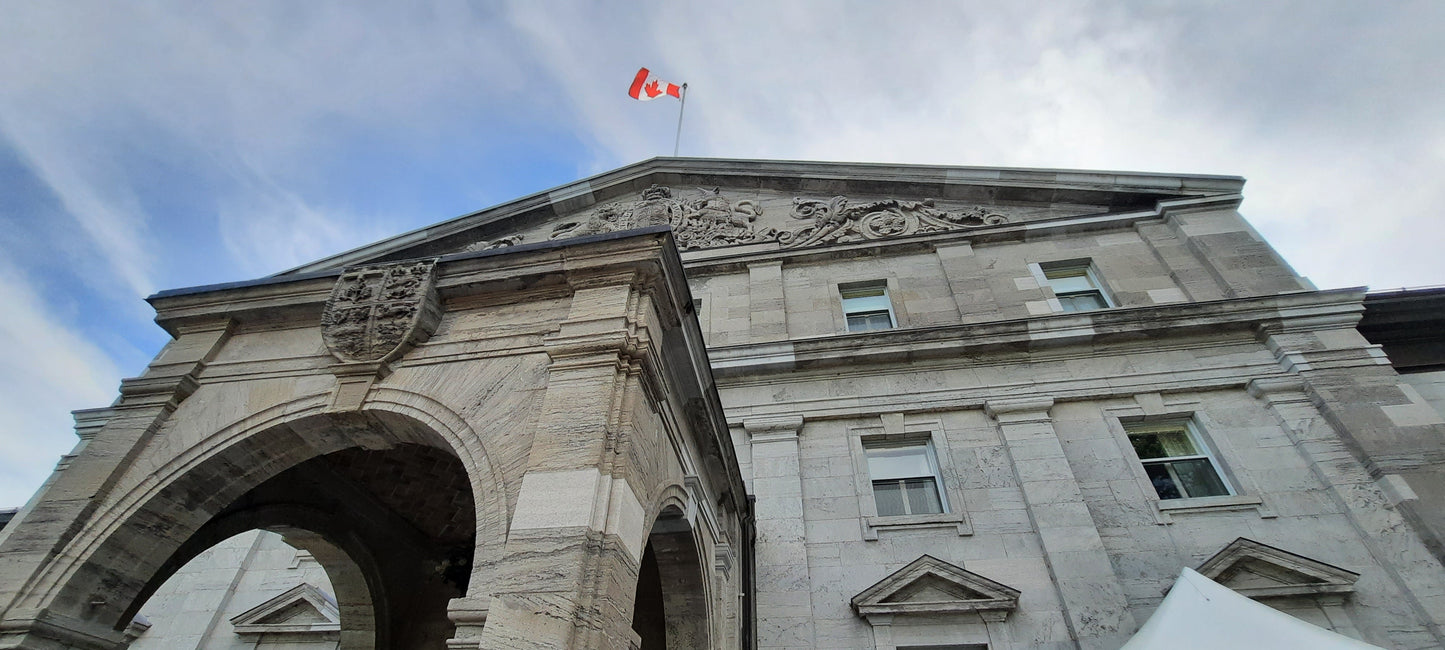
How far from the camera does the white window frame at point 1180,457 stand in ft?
31.1

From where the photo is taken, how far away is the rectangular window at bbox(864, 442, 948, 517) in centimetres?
994

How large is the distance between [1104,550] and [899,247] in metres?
7.11

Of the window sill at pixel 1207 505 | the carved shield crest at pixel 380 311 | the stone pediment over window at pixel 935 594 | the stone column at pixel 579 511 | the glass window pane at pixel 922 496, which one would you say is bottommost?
the stone column at pixel 579 511

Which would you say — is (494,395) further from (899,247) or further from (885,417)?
(899,247)

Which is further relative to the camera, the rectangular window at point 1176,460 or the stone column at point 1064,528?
the rectangular window at point 1176,460

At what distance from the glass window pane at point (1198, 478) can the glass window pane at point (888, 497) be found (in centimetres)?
419

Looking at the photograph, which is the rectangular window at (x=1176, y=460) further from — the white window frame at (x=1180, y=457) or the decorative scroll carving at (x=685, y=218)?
the decorative scroll carving at (x=685, y=218)

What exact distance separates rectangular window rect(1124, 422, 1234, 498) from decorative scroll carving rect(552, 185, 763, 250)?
8.52 metres

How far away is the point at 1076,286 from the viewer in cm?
1298

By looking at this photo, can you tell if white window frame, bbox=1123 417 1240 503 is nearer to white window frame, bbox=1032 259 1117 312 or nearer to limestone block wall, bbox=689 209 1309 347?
limestone block wall, bbox=689 209 1309 347

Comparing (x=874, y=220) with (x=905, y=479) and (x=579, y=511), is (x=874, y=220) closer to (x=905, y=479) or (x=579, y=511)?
(x=905, y=479)

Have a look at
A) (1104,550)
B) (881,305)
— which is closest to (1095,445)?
(1104,550)

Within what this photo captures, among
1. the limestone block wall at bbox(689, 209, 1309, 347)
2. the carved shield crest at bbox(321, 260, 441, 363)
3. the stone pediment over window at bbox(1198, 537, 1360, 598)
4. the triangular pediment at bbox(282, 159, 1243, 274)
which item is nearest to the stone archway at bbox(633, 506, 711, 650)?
the carved shield crest at bbox(321, 260, 441, 363)

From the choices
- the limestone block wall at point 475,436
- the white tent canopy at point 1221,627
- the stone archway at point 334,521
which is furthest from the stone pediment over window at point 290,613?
the white tent canopy at point 1221,627
